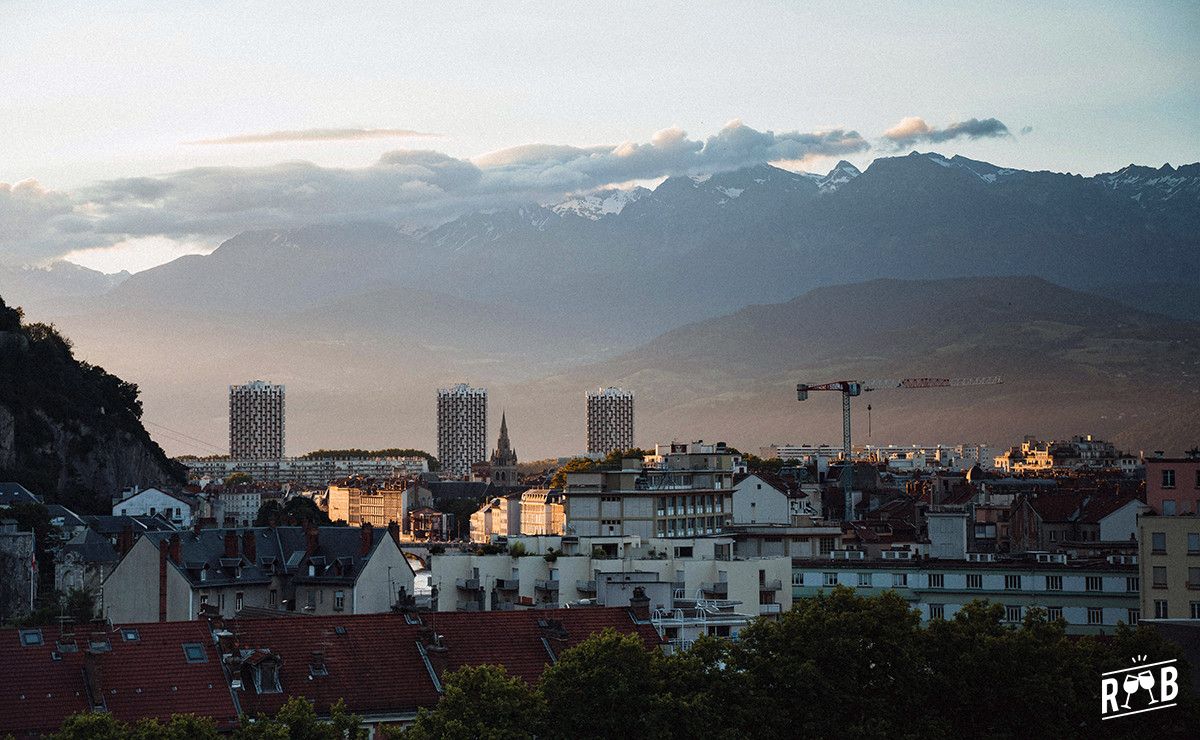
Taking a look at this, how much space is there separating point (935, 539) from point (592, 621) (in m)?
47.3

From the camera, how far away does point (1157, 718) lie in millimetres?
51281

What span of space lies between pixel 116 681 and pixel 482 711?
31.9ft

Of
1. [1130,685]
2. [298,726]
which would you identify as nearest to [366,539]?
[298,726]

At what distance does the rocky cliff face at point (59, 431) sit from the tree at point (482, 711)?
12354 cm

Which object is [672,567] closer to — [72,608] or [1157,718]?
[1157,718]

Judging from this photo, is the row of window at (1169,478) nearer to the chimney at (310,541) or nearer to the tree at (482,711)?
the tree at (482,711)

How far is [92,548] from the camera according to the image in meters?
123

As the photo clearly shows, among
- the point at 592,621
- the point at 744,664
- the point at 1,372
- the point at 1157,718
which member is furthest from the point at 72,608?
the point at 1,372

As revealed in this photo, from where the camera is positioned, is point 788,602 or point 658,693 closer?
point 658,693

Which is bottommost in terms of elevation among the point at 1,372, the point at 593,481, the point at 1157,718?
the point at 1157,718

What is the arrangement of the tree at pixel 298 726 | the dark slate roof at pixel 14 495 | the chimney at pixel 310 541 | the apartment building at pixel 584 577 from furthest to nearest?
the dark slate roof at pixel 14 495
the chimney at pixel 310 541
the apartment building at pixel 584 577
the tree at pixel 298 726

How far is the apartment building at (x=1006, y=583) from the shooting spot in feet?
263

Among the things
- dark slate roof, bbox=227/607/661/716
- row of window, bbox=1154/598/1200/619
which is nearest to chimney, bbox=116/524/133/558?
dark slate roof, bbox=227/607/661/716

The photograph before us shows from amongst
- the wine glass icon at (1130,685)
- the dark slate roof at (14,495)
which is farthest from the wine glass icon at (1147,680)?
the dark slate roof at (14,495)
